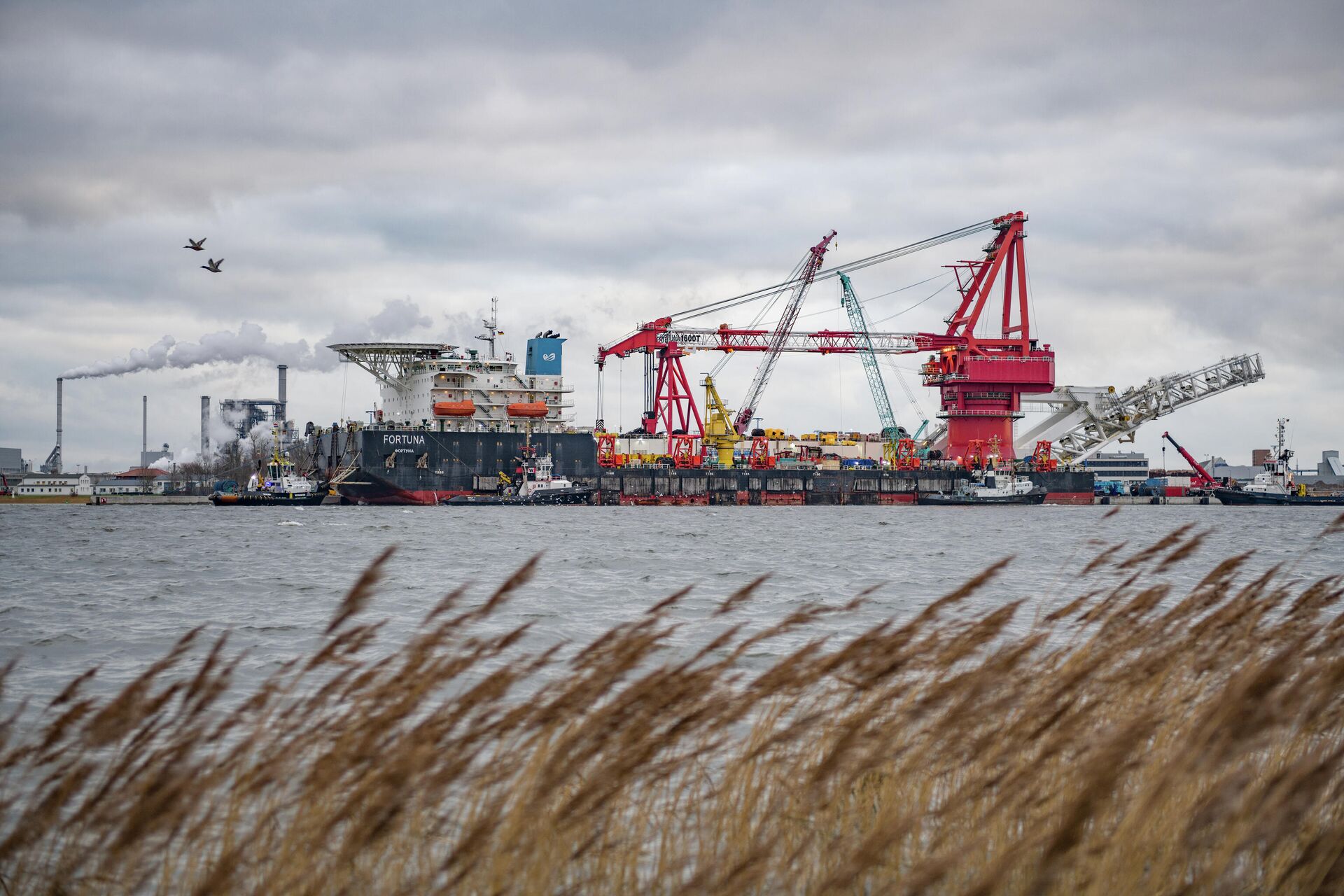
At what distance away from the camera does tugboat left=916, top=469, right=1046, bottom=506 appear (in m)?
76.6

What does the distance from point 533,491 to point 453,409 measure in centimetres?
912

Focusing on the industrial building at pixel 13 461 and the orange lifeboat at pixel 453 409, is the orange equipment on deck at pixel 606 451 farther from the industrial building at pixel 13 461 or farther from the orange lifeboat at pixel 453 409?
the industrial building at pixel 13 461

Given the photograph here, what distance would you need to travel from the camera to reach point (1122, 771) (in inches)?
110

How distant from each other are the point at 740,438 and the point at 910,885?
274ft

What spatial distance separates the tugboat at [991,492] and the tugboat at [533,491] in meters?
26.2

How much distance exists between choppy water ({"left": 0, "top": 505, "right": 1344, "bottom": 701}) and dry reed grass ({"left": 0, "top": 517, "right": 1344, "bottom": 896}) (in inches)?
33.8

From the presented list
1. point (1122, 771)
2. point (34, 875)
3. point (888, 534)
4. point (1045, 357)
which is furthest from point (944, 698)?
point (1045, 357)

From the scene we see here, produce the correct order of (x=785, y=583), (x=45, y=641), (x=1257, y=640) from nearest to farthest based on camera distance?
1. (x=1257, y=640)
2. (x=45, y=641)
3. (x=785, y=583)

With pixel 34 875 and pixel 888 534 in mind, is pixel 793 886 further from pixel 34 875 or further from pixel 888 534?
pixel 888 534

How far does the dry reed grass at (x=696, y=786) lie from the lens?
121 inches

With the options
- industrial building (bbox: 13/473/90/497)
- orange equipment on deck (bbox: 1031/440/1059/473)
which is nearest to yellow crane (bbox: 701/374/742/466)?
orange equipment on deck (bbox: 1031/440/1059/473)

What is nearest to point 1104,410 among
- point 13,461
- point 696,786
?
point 696,786

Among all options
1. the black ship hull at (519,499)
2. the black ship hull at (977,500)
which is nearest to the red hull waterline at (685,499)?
the black ship hull at (519,499)

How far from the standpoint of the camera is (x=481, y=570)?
67.7ft
